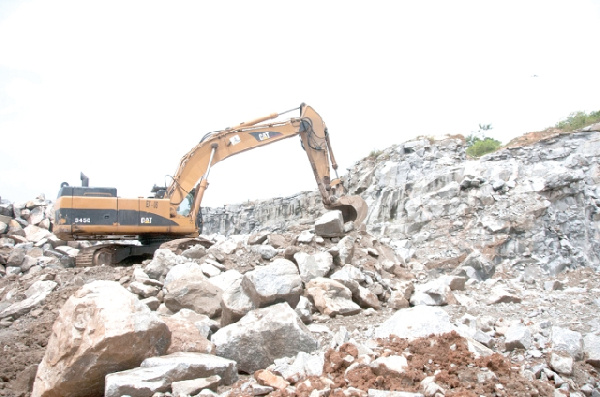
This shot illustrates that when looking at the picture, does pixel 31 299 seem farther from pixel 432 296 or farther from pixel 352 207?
pixel 352 207

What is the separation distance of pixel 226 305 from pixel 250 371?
101 centimetres

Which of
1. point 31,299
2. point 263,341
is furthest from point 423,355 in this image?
point 31,299

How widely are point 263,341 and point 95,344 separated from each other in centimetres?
143

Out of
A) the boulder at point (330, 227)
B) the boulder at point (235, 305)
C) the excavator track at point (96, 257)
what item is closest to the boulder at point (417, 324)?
the boulder at point (235, 305)

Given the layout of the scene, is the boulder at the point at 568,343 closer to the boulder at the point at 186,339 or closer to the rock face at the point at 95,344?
the boulder at the point at 186,339

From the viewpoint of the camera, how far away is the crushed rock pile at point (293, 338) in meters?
2.94

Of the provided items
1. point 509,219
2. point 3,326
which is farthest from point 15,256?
point 509,219

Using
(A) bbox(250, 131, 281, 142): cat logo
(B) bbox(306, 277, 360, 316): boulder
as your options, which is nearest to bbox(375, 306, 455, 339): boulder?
(B) bbox(306, 277, 360, 316): boulder

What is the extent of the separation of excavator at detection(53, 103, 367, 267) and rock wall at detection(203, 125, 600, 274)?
11.6ft

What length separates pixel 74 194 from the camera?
894cm

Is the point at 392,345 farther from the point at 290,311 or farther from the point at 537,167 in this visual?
the point at 537,167

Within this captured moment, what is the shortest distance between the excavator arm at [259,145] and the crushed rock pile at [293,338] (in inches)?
139

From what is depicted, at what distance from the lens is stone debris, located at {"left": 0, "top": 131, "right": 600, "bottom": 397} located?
306 centimetres

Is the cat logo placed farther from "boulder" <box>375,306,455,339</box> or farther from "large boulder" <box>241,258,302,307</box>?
"boulder" <box>375,306,455,339</box>
